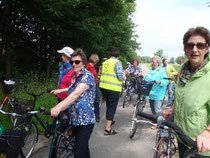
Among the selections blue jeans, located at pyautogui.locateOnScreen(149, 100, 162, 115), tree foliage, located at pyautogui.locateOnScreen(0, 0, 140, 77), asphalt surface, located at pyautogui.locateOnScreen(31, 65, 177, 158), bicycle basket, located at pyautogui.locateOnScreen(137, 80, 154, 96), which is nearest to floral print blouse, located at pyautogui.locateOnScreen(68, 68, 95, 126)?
asphalt surface, located at pyautogui.locateOnScreen(31, 65, 177, 158)

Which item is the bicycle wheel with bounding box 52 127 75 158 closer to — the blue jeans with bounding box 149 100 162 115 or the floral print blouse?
the floral print blouse

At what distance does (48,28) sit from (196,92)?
5505 millimetres

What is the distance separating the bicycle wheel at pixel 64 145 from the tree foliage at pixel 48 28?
3.56m

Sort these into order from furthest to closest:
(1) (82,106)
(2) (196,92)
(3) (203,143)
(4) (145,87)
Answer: (4) (145,87), (1) (82,106), (2) (196,92), (3) (203,143)

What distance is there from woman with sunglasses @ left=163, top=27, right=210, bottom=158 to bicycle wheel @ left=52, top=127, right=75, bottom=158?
1.85m

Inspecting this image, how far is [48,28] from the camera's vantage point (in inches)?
232

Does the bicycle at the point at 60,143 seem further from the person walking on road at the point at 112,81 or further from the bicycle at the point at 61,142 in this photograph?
the person walking on road at the point at 112,81

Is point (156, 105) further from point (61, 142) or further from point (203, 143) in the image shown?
point (203, 143)

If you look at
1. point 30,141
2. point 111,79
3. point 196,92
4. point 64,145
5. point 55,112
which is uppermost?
point 196,92

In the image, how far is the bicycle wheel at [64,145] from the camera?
2721 mm

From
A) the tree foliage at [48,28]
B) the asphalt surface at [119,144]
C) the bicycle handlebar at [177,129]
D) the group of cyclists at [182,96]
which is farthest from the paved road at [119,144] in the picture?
the tree foliage at [48,28]

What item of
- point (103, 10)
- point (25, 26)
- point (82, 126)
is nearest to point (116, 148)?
point (82, 126)

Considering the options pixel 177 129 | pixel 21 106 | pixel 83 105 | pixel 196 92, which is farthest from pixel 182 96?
pixel 21 106

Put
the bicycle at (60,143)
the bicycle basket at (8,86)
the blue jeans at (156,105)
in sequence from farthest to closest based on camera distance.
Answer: the blue jeans at (156,105), the bicycle basket at (8,86), the bicycle at (60,143)
